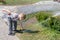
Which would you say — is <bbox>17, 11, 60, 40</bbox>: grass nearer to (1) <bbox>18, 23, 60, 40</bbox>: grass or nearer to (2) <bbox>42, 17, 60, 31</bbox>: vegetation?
(1) <bbox>18, 23, 60, 40</bbox>: grass

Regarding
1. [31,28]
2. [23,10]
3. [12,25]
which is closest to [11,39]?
[12,25]

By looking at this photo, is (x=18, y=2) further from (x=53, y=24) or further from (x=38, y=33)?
(x=38, y=33)

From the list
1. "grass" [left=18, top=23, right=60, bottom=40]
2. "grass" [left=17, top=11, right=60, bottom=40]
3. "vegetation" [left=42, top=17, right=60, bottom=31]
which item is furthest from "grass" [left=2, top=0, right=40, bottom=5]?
"vegetation" [left=42, top=17, right=60, bottom=31]

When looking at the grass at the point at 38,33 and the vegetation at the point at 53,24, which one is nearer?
the grass at the point at 38,33

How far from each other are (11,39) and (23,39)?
1.80ft

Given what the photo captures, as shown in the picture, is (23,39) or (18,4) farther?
(18,4)

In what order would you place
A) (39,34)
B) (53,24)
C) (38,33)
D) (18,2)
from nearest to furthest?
1. (39,34)
2. (38,33)
3. (53,24)
4. (18,2)

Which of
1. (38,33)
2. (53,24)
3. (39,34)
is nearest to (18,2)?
(53,24)

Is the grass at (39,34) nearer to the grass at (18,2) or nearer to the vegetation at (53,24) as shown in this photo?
the vegetation at (53,24)

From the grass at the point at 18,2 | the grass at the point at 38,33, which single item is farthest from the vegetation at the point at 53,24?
the grass at the point at 18,2

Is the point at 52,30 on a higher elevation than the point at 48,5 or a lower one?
lower

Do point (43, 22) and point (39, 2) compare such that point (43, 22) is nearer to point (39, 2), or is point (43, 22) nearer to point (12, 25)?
point (12, 25)

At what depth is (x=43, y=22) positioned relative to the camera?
12.1 meters

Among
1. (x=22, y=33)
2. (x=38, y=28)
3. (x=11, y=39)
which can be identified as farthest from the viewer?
(x=38, y=28)
